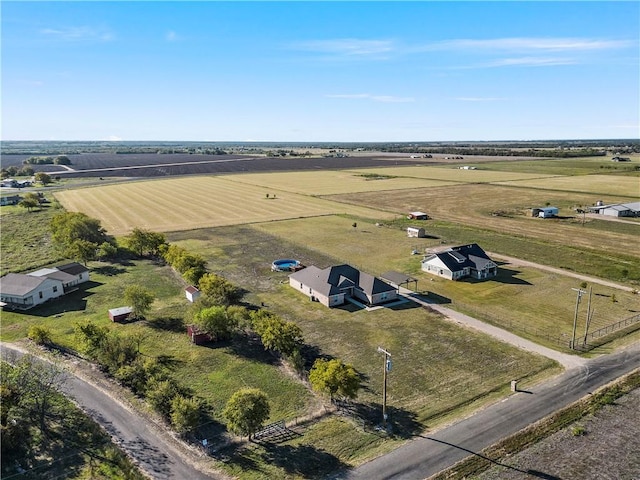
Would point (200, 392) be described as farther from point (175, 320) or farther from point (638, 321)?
point (638, 321)

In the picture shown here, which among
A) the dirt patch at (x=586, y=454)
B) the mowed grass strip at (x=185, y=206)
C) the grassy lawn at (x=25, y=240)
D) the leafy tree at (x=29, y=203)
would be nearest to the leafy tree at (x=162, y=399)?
the dirt patch at (x=586, y=454)

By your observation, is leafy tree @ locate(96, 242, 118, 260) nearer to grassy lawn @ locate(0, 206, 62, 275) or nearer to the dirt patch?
grassy lawn @ locate(0, 206, 62, 275)

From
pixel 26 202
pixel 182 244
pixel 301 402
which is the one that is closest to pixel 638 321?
pixel 301 402

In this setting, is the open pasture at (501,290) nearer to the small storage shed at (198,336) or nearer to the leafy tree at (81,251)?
the small storage shed at (198,336)

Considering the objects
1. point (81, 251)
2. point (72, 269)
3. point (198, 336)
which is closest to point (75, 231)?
point (81, 251)

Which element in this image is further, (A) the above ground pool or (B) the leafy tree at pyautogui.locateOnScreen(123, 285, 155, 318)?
(A) the above ground pool

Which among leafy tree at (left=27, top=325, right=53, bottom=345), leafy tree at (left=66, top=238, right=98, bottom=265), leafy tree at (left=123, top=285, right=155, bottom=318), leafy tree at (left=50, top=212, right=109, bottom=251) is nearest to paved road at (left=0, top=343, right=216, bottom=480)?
leafy tree at (left=27, top=325, right=53, bottom=345)

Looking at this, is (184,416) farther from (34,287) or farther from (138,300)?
(34,287)

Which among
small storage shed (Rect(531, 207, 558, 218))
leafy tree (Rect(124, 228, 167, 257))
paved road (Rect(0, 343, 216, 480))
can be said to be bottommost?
paved road (Rect(0, 343, 216, 480))

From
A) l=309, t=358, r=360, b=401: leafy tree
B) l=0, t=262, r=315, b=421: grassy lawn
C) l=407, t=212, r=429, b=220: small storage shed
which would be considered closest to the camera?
l=309, t=358, r=360, b=401: leafy tree
